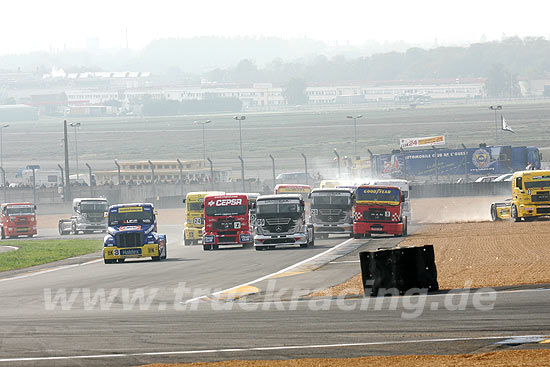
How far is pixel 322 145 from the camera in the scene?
187500 millimetres

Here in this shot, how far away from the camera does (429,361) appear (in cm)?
1332

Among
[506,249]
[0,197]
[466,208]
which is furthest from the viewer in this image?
[0,197]

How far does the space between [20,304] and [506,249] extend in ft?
53.7

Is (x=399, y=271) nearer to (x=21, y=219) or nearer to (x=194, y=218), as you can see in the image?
(x=194, y=218)

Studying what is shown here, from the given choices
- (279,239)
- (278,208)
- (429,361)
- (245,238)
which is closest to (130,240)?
(279,239)

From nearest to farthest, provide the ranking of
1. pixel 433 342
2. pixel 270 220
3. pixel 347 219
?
pixel 433 342, pixel 270 220, pixel 347 219

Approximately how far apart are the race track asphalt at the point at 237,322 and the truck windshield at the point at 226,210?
15.1 meters

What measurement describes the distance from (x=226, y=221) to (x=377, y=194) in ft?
24.3

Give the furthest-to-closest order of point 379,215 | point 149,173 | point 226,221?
point 149,173 < point 379,215 < point 226,221

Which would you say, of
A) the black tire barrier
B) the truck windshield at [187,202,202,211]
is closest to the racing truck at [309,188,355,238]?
the truck windshield at [187,202,202,211]

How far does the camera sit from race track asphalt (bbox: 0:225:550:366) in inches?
574

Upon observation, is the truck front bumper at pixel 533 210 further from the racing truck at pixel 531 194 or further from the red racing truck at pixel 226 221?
the red racing truck at pixel 226 221

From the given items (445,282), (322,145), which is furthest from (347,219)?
(322,145)

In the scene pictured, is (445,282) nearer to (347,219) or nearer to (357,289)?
(357,289)
